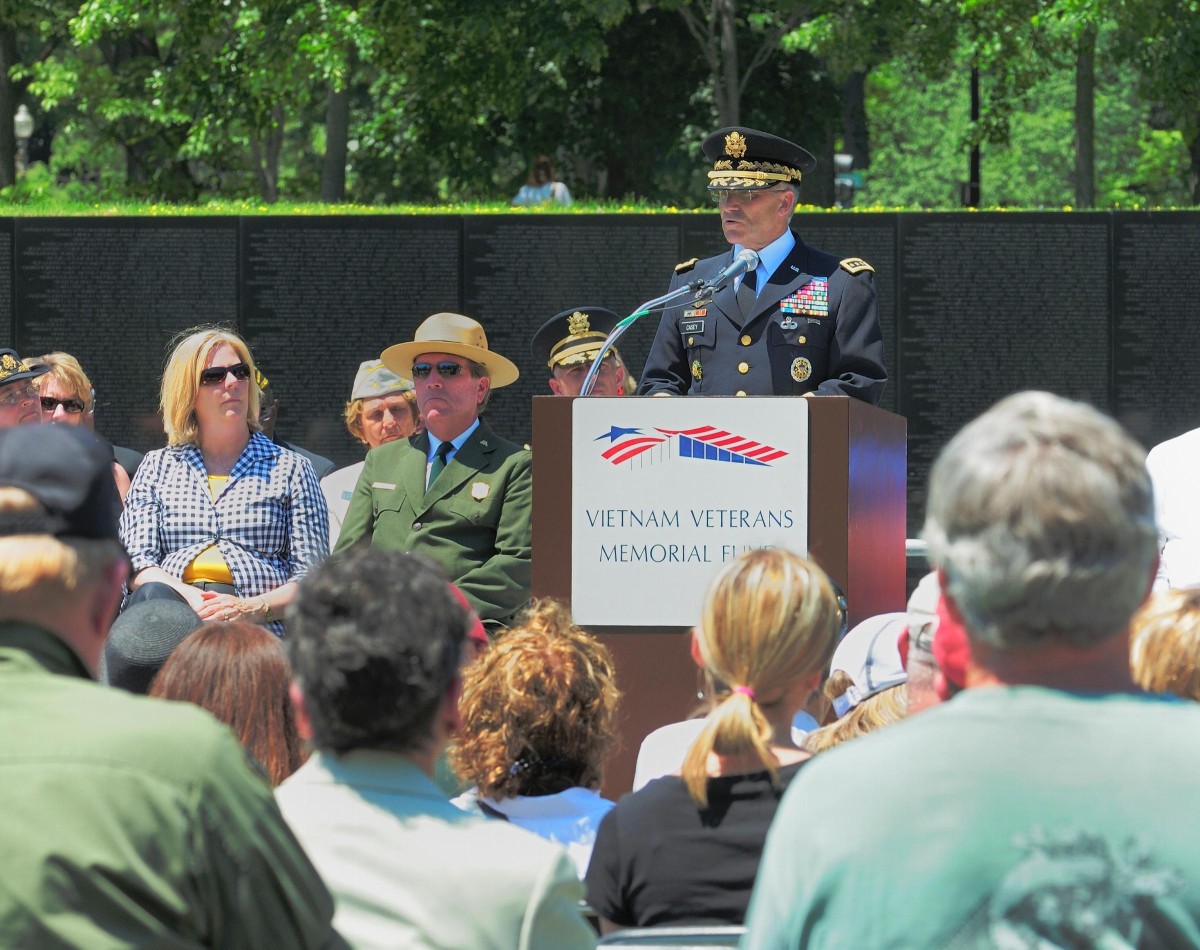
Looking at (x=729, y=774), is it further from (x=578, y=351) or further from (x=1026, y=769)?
(x=578, y=351)

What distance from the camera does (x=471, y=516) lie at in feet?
20.2

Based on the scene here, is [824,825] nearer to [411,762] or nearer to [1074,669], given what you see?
[1074,669]

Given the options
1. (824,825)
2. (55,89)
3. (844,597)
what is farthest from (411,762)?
(55,89)

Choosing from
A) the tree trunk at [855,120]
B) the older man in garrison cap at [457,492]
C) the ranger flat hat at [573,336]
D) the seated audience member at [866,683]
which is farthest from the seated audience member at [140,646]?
the tree trunk at [855,120]

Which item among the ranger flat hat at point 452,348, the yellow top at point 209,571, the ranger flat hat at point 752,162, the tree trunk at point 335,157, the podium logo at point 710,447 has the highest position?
the tree trunk at point 335,157

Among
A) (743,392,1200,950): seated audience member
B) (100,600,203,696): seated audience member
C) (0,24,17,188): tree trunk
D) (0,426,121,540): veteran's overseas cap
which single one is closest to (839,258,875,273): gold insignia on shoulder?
(100,600,203,696): seated audience member

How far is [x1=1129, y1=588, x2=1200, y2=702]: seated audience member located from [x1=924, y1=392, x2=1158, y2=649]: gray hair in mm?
1280

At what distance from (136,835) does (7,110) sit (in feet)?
76.2

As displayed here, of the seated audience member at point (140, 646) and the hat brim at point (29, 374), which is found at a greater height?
the hat brim at point (29, 374)

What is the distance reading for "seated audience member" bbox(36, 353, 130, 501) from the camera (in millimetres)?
7426

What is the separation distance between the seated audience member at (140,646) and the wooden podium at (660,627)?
1.02 m

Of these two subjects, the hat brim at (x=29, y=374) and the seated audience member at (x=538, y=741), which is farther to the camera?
the hat brim at (x=29, y=374)

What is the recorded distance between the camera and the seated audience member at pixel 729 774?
284cm

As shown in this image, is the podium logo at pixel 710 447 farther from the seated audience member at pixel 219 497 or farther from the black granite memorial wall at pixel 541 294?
the black granite memorial wall at pixel 541 294
